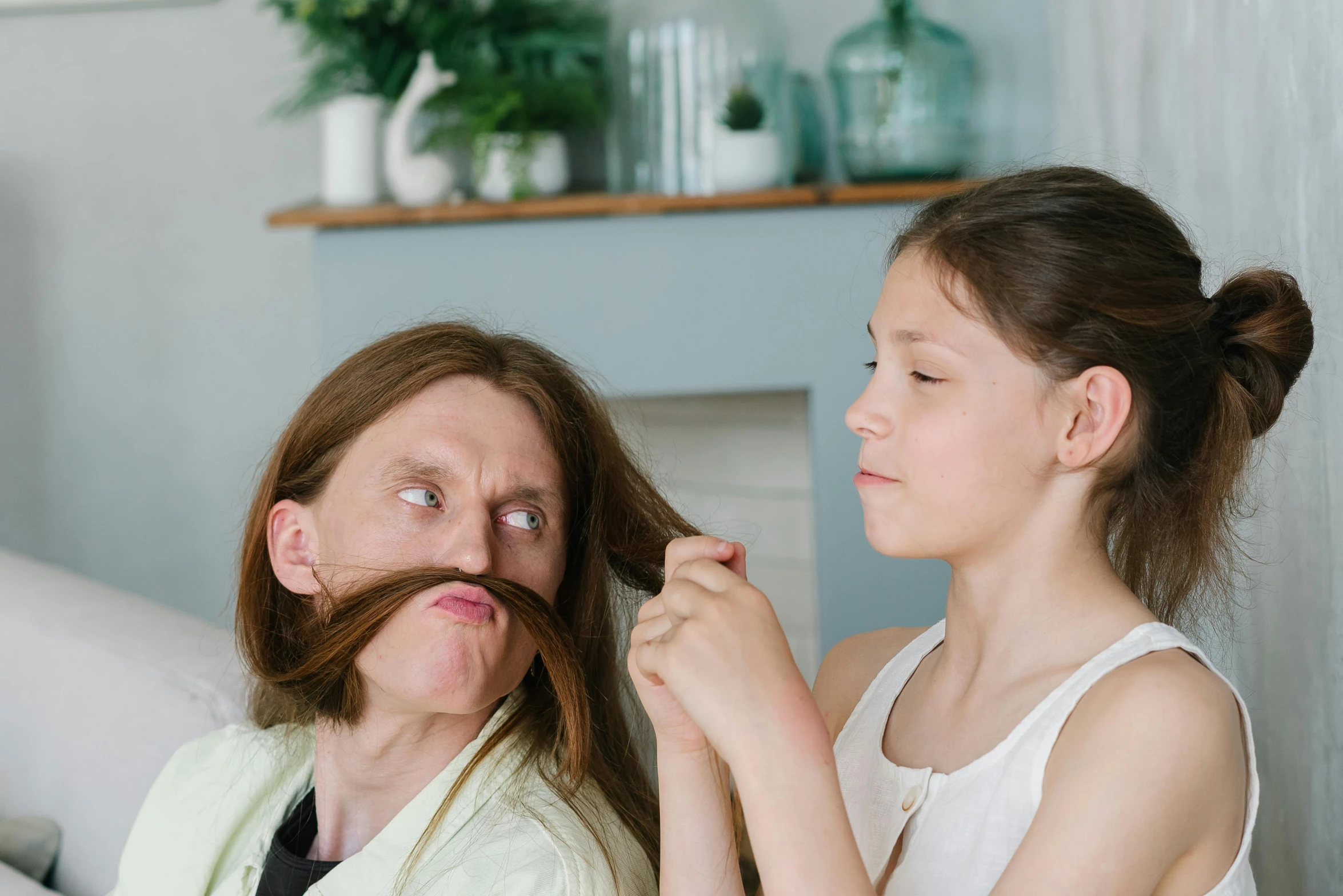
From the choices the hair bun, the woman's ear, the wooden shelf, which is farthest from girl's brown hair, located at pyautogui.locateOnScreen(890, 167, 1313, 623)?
the wooden shelf

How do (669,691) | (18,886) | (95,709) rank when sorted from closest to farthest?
(669,691) → (18,886) → (95,709)

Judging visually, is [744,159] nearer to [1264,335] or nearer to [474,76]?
[474,76]

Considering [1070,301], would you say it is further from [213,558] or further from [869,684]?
[213,558]

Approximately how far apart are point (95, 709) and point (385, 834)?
558 mm

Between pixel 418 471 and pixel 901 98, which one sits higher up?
pixel 901 98

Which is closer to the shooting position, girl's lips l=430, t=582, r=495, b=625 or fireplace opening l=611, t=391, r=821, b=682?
girl's lips l=430, t=582, r=495, b=625

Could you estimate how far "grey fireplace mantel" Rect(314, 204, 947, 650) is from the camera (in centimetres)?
233

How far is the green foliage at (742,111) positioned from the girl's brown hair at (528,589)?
1205mm

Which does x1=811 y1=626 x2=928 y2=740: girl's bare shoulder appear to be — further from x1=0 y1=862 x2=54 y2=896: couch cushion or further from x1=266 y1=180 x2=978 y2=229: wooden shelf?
x1=266 y1=180 x2=978 y2=229: wooden shelf

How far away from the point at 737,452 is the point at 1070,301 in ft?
6.74

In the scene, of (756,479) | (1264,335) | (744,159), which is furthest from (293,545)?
(756,479)

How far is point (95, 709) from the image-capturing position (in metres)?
1.45

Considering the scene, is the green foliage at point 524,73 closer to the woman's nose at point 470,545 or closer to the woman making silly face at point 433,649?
the woman making silly face at point 433,649

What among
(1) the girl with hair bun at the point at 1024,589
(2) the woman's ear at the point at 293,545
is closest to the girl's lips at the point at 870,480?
(1) the girl with hair bun at the point at 1024,589
